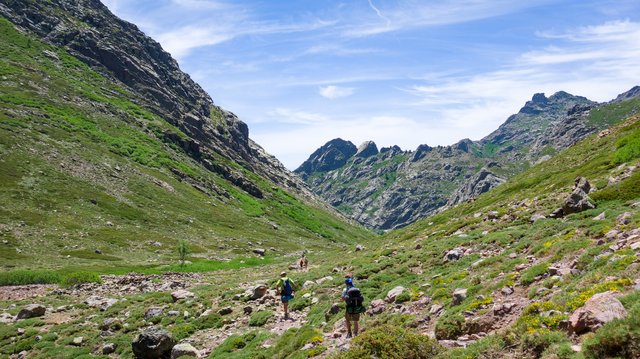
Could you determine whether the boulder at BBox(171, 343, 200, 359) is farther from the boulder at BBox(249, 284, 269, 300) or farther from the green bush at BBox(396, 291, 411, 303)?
the green bush at BBox(396, 291, 411, 303)

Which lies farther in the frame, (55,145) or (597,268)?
(55,145)

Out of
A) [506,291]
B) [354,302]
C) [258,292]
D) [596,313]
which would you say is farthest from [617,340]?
[258,292]

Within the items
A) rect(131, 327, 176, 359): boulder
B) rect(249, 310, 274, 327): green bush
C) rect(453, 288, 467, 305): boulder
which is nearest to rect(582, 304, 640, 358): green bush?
rect(453, 288, 467, 305): boulder

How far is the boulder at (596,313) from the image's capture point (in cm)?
1002

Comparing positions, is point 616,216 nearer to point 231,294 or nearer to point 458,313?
point 458,313

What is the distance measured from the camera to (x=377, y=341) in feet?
41.2

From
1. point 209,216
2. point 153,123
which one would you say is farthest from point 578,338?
point 153,123

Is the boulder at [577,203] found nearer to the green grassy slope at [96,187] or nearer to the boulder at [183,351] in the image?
the boulder at [183,351]

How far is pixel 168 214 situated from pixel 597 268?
111 metres

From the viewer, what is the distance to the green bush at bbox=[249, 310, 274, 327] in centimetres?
2345

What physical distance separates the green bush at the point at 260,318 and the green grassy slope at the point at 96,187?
4501 centimetres

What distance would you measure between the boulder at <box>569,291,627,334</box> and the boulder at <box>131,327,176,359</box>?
1910 centimetres

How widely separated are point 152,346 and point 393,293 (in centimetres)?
1325

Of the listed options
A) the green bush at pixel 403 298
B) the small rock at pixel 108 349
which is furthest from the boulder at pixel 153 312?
the green bush at pixel 403 298
